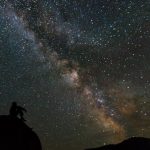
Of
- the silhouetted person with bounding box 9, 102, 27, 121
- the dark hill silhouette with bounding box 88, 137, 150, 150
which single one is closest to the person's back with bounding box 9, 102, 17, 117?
the silhouetted person with bounding box 9, 102, 27, 121

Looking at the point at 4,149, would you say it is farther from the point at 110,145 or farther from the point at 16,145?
the point at 110,145

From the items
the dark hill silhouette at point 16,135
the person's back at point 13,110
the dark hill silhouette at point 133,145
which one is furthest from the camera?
the dark hill silhouette at point 133,145

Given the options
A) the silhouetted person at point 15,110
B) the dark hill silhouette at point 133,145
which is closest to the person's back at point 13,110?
the silhouetted person at point 15,110

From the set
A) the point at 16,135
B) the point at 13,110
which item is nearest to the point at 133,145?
the point at 16,135

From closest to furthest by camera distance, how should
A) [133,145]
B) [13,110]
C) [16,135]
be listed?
1. [16,135]
2. [13,110]
3. [133,145]

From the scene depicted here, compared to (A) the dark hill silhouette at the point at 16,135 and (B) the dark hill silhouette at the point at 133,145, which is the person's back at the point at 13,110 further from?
(B) the dark hill silhouette at the point at 133,145

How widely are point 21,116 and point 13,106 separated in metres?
0.96

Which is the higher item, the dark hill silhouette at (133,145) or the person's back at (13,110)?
the person's back at (13,110)

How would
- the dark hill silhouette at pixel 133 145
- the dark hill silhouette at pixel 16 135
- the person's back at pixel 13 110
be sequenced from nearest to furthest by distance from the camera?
1. the dark hill silhouette at pixel 16 135
2. the person's back at pixel 13 110
3. the dark hill silhouette at pixel 133 145

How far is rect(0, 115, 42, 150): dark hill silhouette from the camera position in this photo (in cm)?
1734

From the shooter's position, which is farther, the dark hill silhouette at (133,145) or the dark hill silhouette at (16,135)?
the dark hill silhouette at (133,145)

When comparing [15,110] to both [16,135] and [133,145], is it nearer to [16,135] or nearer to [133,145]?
[16,135]

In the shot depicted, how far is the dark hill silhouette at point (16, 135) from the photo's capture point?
56.9ft

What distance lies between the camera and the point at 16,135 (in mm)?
17906
